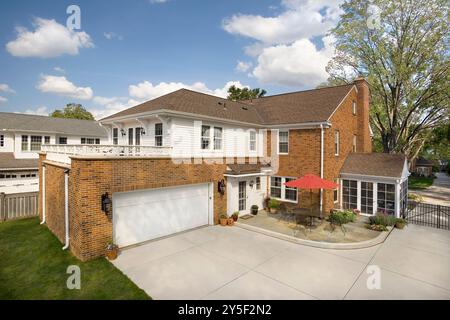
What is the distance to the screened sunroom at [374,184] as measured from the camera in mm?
13672

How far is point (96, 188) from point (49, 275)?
124 inches

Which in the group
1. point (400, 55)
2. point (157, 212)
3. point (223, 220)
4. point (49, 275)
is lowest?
point (49, 275)

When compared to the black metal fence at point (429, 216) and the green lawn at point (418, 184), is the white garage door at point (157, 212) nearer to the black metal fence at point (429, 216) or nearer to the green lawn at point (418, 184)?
the black metal fence at point (429, 216)

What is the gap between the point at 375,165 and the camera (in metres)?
14.8

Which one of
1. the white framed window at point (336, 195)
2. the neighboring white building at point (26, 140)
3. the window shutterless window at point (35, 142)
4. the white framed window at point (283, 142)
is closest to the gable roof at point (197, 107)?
the white framed window at point (283, 142)

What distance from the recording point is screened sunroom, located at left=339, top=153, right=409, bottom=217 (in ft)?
44.9

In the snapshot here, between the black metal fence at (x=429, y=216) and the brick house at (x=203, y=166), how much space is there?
1.90m

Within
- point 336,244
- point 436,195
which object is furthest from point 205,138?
point 436,195

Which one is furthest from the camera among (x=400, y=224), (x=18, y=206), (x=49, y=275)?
(x=18, y=206)

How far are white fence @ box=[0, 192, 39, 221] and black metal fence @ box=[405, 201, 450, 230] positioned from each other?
23987 millimetres

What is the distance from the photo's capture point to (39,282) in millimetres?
7262

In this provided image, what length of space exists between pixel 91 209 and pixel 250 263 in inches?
246

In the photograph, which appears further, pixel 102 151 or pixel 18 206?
pixel 18 206

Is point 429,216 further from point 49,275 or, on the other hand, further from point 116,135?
point 116,135
